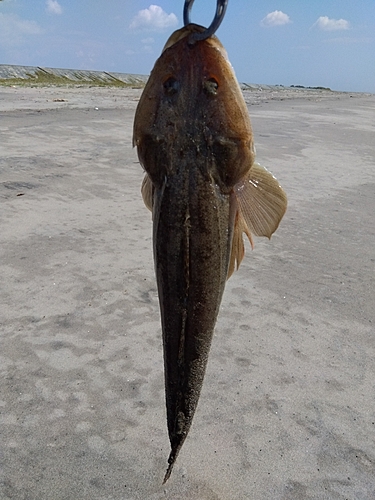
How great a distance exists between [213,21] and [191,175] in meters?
0.48

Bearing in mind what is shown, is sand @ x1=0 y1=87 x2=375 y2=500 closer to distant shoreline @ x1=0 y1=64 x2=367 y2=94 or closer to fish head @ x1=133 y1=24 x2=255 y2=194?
fish head @ x1=133 y1=24 x2=255 y2=194

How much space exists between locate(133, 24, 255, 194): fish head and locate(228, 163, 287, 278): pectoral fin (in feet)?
0.25

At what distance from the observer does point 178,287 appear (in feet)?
5.66

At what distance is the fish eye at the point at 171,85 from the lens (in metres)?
1.82

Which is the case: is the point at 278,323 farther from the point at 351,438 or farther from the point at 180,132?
the point at 180,132

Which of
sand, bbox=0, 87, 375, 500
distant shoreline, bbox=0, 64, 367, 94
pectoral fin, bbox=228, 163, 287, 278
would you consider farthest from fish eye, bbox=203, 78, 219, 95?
distant shoreline, bbox=0, 64, 367, 94

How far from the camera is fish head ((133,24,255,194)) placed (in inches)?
69.2

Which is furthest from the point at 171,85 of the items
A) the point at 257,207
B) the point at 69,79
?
the point at 69,79

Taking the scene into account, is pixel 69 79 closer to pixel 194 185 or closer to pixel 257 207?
pixel 257 207

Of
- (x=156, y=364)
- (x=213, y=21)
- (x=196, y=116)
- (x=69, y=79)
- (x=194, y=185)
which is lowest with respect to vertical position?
(x=69, y=79)

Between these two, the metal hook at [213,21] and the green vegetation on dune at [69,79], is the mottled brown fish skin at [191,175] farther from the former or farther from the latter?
the green vegetation on dune at [69,79]

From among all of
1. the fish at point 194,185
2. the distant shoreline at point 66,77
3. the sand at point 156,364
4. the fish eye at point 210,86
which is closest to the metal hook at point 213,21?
the fish at point 194,185

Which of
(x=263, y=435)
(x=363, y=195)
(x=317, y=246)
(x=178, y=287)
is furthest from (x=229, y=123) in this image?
(x=363, y=195)

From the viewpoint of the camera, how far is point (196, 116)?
1.79 m
